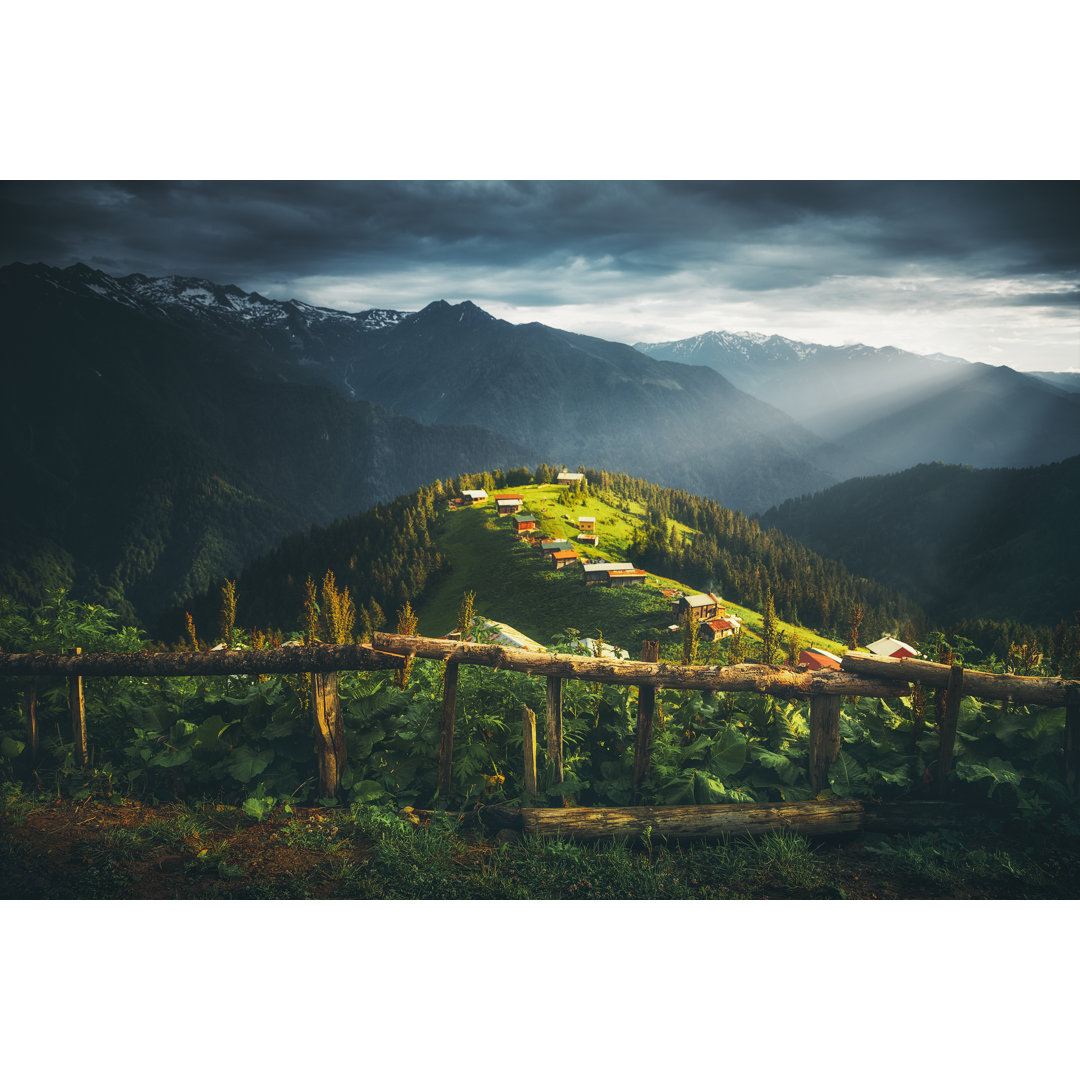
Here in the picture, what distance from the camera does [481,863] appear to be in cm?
507

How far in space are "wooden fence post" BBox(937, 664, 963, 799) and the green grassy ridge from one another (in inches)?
224

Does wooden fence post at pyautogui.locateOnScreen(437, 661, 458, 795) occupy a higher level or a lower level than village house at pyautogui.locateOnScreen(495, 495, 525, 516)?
higher

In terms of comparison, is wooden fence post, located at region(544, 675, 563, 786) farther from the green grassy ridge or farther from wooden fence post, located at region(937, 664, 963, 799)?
the green grassy ridge

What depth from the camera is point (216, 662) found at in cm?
572

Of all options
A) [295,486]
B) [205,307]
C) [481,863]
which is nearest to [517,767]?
[481,863]

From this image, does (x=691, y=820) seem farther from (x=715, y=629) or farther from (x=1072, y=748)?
(x=715, y=629)

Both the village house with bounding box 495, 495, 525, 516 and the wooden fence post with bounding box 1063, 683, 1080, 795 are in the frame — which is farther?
the village house with bounding box 495, 495, 525, 516

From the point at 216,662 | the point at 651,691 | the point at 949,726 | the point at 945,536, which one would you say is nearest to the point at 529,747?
the point at 651,691

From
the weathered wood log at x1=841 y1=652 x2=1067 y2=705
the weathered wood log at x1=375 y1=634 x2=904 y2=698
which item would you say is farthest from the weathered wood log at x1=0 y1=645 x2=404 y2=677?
the weathered wood log at x1=841 y1=652 x2=1067 y2=705

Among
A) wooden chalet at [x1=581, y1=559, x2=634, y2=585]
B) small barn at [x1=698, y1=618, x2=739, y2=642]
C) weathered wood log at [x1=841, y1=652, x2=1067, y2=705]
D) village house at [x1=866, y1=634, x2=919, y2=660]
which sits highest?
weathered wood log at [x1=841, y1=652, x2=1067, y2=705]

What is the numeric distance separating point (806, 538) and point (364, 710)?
126 metres

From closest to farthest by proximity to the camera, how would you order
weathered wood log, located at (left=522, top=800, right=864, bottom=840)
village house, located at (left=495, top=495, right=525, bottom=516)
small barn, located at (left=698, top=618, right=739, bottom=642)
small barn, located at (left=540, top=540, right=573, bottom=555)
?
weathered wood log, located at (left=522, top=800, right=864, bottom=840), small barn, located at (left=698, top=618, right=739, bottom=642), small barn, located at (left=540, top=540, right=573, bottom=555), village house, located at (left=495, top=495, right=525, bottom=516)

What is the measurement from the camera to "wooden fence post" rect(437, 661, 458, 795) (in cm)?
550

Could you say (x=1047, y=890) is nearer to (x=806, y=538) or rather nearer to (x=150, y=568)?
(x=150, y=568)
